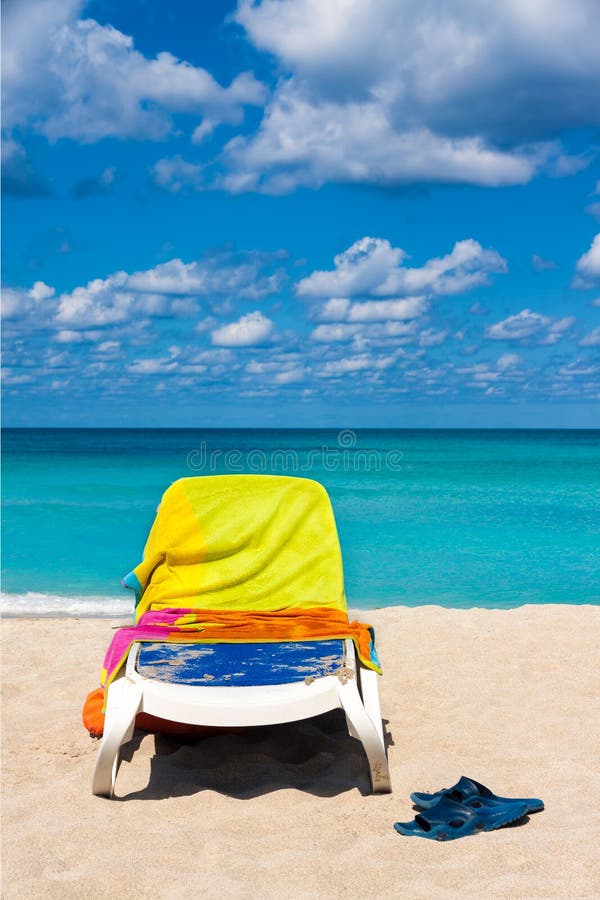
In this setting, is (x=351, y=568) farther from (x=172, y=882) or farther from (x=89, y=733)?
(x=172, y=882)

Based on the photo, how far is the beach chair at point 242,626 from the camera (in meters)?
3.98

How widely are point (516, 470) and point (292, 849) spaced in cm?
3373

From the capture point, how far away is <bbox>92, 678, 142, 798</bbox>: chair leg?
394 centimetres

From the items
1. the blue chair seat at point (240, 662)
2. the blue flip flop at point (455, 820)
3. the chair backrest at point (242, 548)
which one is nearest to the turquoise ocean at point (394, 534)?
the chair backrest at point (242, 548)

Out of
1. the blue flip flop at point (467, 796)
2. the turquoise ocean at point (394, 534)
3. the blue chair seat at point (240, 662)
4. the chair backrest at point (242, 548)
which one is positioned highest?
the chair backrest at point (242, 548)

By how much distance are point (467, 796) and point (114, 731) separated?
1.62 m

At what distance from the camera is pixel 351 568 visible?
42.8 ft

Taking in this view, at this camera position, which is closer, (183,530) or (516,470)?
(183,530)

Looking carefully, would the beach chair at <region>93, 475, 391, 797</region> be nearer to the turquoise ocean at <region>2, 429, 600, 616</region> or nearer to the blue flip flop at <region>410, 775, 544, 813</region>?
the blue flip flop at <region>410, 775, 544, 813</region>

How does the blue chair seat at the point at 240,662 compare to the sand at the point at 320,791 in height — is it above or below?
above

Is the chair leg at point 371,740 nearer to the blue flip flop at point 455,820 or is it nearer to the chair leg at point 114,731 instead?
the blue flip flop at point 455,820

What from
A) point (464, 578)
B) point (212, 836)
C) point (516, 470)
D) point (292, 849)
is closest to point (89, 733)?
point (212, 836)

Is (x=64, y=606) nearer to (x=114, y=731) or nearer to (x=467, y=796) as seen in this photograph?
(x=114, y=731)

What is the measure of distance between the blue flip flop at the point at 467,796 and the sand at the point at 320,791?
60mm
